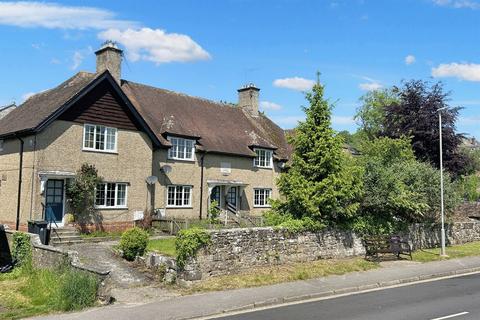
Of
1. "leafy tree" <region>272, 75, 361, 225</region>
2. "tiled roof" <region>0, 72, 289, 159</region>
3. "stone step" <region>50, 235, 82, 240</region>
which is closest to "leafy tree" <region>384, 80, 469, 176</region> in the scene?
"tiled roof" <region>0, 72, 289, 159</region>

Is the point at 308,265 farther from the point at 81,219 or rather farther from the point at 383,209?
the point at 81,219

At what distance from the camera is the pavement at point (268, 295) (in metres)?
11.5

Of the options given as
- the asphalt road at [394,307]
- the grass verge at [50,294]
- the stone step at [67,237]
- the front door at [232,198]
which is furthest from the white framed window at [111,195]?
the asphalt road at [394,307]

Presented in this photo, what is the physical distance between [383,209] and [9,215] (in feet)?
60.7

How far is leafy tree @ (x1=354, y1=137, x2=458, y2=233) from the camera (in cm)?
2100

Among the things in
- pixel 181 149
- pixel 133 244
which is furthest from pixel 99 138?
pixel 133 244

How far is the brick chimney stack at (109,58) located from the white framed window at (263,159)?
11.0 m

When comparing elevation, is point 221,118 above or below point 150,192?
above

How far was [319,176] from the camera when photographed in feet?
64.5

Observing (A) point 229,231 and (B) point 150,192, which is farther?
(B) point 150,192

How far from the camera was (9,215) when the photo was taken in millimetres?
23406

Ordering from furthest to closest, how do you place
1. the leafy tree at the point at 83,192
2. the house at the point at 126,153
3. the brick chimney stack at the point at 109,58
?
the brick chimney stack at the point at 109,58
the leafy tree at the point at 83,192
the house at the point at 126,153

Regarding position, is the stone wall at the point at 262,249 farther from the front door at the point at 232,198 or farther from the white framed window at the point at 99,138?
the front door at the point at 232,198

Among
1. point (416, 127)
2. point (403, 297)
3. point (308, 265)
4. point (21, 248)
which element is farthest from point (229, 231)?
point (416, 127)
